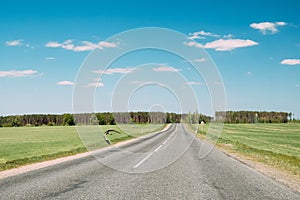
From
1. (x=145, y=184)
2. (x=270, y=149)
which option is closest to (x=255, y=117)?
(x=270, y=149)

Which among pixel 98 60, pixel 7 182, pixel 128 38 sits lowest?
pixel 7 182

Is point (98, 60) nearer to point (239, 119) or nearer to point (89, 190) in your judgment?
point (89, 190)

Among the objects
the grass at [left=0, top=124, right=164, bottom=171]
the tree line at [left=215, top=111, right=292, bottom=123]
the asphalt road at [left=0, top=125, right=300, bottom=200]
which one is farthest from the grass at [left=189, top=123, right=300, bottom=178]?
the tree line at [left=215, top=111, right=292, bottom=123]

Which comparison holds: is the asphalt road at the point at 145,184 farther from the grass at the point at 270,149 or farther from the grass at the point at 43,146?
the grass at the point at 43,146

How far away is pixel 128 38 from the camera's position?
1783 cm

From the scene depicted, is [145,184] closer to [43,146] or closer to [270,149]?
[270,149]

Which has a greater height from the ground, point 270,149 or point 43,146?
point 270,149

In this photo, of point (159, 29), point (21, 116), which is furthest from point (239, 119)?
point (159, 29)

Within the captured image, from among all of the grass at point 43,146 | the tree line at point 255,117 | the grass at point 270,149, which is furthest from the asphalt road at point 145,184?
the tree line at point 255,117

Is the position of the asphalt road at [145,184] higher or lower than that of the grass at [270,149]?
higher

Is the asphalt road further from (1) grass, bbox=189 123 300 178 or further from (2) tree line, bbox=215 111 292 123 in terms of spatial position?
(2) tree line, bbox=215 111 292 123

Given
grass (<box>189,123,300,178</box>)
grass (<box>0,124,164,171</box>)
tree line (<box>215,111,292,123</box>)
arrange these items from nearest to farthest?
1. grass (<box>189,123,300,178</box>)
2. grass (<box>0,124,164,171</box>)
3. tree line (<box>215,111,292,123</box>)

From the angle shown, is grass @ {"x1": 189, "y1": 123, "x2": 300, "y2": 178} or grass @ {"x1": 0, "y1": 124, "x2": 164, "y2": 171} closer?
grass @ {"x1": 189, "y1": 123, "x2": 300, "y2": 178}

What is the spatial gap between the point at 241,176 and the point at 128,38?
10096mm
